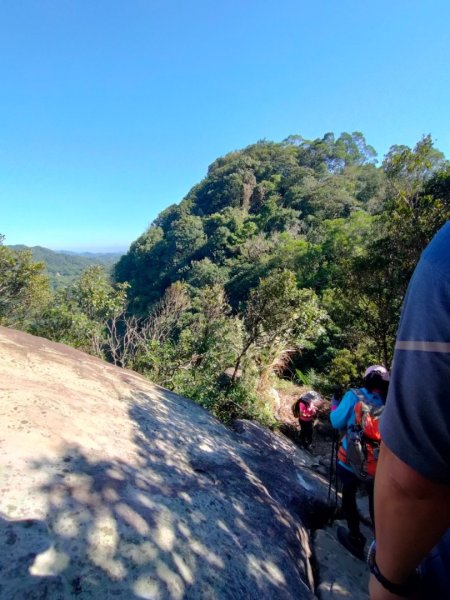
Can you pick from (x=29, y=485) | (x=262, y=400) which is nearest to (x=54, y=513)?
(x=29, y=485)

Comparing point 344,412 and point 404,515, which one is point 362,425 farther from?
point 404,515

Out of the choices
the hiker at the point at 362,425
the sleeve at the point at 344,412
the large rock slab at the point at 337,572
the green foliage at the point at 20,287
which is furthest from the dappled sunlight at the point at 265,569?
the green foliage at the point at 20,287

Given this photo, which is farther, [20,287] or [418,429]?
[20,287]

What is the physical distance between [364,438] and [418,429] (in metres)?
3.00

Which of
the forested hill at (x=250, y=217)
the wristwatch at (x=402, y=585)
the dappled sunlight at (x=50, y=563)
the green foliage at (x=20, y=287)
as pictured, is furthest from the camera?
the forested hill at (x=250, y=217)

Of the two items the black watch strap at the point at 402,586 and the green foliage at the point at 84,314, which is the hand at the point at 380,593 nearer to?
the black watch strap at the point at 402,586

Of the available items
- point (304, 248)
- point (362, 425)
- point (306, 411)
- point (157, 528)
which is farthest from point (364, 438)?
point (304, 248)

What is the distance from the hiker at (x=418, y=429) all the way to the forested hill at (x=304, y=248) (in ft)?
26.1

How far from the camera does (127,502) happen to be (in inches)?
104

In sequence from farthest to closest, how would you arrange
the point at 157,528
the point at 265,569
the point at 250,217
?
the point at 250,217 < the point at 265,569 < the point at 157,528

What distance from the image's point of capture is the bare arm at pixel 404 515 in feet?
2.11

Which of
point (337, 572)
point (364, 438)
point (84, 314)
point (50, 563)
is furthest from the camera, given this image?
point (84, 314)

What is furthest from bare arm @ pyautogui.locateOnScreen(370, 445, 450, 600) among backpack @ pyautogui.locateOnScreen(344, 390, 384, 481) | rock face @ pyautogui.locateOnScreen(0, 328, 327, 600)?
backpack @ pyautogui.locateOnScreen(344, 390, 384, 481)

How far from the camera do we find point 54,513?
A: 229 cm
